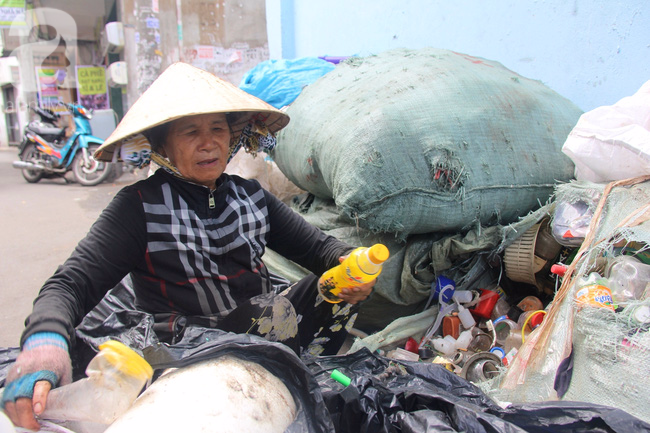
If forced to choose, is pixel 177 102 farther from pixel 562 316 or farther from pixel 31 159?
pixel 31 159

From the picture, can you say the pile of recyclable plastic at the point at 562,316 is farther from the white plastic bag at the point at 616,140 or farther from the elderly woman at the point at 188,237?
the elderly woman at the point at 188,237

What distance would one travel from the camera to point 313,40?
16.0 feet

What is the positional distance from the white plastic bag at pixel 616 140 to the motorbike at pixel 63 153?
6.48m

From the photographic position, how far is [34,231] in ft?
14.4

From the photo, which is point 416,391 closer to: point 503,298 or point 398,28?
point 503,298

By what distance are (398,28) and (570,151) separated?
215 cm

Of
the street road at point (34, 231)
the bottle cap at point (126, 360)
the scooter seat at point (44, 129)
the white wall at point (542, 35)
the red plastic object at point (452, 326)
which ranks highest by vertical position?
the white wall at point (542, 35)

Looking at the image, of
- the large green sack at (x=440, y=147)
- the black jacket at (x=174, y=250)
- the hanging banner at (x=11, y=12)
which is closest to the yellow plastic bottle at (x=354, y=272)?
the black jacket at (x=174, y=250)

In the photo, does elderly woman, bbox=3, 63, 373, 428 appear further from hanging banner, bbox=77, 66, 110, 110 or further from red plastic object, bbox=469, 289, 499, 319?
hanging banner, bbox=77, 66, 110, 110

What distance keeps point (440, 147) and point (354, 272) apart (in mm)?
793

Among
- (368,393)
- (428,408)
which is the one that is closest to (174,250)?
(368,393)

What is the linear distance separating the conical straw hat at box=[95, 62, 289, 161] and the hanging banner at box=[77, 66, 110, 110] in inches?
505

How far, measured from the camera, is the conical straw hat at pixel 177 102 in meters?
1.29

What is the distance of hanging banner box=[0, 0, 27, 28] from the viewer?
1144 centimetres
